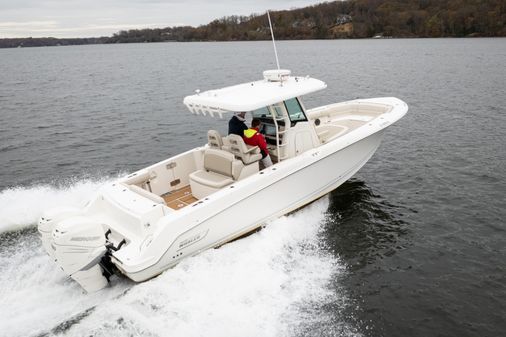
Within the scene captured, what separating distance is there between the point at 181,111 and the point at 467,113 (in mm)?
14227

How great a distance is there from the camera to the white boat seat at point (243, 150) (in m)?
7.70

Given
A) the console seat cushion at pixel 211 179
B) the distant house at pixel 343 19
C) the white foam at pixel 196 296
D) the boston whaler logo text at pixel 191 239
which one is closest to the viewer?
the white foam at pixel 196 296

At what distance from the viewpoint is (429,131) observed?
16.3 m

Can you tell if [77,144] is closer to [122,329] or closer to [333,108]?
[333,108]

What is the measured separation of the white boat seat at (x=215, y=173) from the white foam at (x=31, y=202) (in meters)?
3.35

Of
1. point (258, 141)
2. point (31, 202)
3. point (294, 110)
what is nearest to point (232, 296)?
point (258, 141)

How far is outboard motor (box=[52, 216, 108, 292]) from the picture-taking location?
5.74 metres

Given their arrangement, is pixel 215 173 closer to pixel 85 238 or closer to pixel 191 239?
pixel 191 239

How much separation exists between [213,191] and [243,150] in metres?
0.95

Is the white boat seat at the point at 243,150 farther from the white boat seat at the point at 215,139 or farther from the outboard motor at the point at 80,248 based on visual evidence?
the outboard motor at the point at 80,248

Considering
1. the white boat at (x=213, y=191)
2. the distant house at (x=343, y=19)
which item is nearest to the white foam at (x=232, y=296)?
the white boat at (x=213, y=191)

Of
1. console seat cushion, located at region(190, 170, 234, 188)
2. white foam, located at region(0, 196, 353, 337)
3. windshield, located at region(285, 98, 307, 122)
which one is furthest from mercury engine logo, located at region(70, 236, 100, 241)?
windshield, located at region(285, 98, 307, 122)

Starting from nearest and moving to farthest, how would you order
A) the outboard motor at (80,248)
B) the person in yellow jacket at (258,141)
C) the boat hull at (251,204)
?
the outboard motor at (80,248), the boat hull at (251,204), the person in yellow jacket at (258,141)

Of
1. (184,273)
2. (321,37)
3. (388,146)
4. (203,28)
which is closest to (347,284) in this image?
(184,273)
